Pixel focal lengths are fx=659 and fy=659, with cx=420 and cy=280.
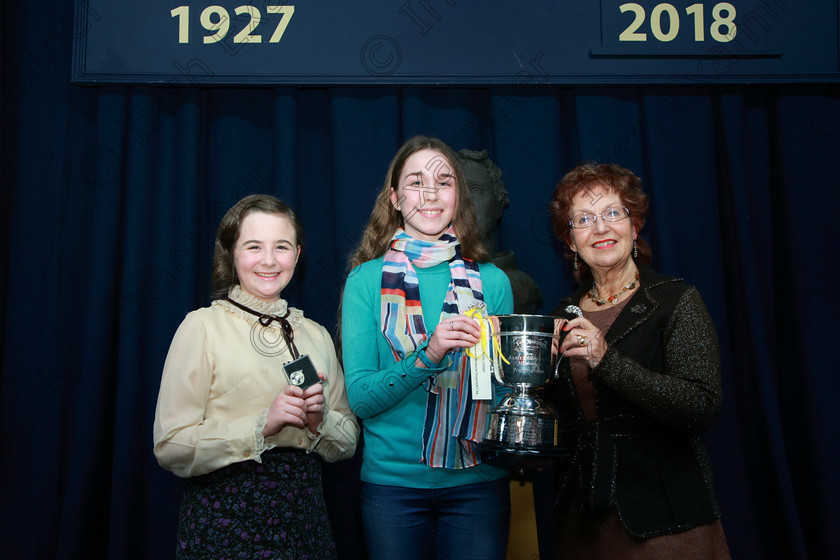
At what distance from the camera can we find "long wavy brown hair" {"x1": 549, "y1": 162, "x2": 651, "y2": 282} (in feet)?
6.38

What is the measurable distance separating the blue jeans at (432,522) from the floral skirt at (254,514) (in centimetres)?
18

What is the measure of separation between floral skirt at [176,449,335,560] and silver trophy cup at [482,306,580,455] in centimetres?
56

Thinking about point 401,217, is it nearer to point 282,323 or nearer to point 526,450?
point 282,323

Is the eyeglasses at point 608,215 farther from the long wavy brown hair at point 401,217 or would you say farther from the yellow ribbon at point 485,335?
the yellow ribbon at point 485,335

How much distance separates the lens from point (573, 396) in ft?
6.08

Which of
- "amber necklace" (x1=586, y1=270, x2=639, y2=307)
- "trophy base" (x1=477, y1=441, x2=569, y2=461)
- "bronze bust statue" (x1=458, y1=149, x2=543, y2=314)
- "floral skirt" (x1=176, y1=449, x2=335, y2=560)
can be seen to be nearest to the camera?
"trophy base" (x1=477, y1=441, x2=569, y2=461)

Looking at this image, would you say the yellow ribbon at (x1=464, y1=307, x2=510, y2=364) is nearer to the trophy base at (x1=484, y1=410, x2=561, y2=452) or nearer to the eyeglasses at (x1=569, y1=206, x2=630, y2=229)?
the trophy base at (x1=484, y1=410, x2=561, y2=452)

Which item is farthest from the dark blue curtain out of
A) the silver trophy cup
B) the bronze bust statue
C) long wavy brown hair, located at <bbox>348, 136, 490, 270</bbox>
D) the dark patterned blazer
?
the silver trophy cup

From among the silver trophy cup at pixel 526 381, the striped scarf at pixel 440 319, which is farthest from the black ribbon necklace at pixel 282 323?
the silver trophy cup at pixel 526 381

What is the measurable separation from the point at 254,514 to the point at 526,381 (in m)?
0.81

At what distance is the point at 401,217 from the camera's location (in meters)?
2.08

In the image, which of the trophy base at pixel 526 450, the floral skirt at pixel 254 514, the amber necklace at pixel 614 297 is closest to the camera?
the trophy base at pixel 526 450

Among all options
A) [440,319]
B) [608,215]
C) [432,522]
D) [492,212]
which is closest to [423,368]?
[440,319]

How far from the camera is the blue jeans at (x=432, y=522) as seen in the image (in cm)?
171
